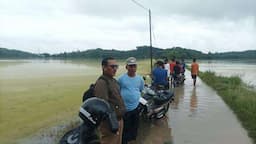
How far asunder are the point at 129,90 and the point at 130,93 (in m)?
0.05

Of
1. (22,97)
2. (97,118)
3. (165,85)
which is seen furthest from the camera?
(22,97)

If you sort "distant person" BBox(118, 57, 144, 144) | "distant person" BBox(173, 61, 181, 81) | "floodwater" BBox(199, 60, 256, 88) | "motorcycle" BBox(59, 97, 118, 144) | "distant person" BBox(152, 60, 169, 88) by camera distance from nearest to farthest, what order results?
"motorcycle" BBox(59, 97, 118, 144)
"distant person" BBox(118, 57, 144, 144)
"distant person" BBox(152, 60, 169, 88)
"distant person" BBox(173, 61, 181, 81)
"floodwater" BBox(199, 60, 256, 88)

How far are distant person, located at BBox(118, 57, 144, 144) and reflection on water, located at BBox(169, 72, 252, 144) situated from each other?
4.17ft

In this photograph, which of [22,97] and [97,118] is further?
[22,97]

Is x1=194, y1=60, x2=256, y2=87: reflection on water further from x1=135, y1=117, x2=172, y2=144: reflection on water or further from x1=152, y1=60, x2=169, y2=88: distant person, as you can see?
x1=135, y1=117, x2=172, y2=144: reflection on water

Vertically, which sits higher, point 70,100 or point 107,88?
point 107,88

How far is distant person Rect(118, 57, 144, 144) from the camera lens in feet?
18.8

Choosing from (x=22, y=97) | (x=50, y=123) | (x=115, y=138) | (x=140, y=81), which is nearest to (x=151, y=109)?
(x=140, y=81)

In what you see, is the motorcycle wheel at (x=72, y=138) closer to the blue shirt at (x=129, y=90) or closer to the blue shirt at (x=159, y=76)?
the blue shirt at (x=129, y=90)

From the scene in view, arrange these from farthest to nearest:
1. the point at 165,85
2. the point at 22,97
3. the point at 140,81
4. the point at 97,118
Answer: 1. the point at 22,97
2. the point at 165,85
3. the point at 140,81
4. the point at 97,118

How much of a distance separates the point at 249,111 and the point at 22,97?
9341 mm

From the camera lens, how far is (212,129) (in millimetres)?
8031

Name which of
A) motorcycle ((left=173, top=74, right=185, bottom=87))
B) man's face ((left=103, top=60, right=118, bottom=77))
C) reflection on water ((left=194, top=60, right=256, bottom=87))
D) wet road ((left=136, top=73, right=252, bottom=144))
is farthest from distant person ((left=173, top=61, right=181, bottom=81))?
man's face ((left=103, top=60, right=118, bottom=77))

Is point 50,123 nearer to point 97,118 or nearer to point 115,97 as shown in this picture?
point 115,97
